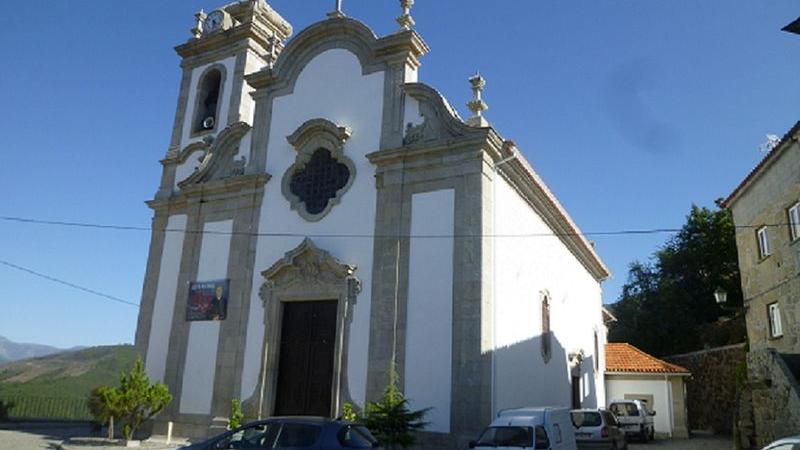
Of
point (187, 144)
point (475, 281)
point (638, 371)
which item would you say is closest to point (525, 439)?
point (475, 281)

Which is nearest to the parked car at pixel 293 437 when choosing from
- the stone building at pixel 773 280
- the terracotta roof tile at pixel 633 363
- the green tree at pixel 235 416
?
the green tree at pixel 235 416

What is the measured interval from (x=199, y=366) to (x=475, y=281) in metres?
8.12

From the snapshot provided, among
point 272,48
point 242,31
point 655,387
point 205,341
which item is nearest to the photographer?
point 205,341

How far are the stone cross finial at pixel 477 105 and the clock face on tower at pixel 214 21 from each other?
462 inches

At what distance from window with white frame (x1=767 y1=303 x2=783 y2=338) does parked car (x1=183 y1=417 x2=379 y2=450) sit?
13.2 meters

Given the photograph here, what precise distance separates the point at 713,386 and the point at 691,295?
1098cm

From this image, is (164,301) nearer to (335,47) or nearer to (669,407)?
(335,47)

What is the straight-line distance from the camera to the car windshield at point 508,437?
9.94m

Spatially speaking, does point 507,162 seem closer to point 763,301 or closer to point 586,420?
point 586,420

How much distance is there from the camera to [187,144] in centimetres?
2105

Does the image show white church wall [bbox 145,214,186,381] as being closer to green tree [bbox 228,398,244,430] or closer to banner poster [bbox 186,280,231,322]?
banner poster [bbox 186,280,231,322]

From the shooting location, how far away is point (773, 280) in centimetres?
1650

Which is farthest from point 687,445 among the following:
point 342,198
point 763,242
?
point 342,198

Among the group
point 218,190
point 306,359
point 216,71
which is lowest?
point 306,359
